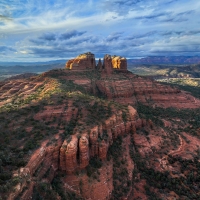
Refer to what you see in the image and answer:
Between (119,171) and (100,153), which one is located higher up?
(100,153)

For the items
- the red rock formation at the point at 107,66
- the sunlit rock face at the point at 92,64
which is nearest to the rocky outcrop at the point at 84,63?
the sunlit rock face at the point at 92,64

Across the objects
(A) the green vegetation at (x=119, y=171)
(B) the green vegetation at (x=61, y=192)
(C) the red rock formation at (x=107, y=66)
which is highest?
(C) the red rock formation at (x=107, y=66)

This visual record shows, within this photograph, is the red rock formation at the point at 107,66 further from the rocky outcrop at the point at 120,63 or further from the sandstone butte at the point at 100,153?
the sandstone butte at the point at 100,153

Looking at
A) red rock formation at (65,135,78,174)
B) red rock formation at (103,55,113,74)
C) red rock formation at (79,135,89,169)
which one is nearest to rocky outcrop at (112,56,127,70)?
red rock formation at (103,55,113,74)

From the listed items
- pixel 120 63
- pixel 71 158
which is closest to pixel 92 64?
pixel 120 63

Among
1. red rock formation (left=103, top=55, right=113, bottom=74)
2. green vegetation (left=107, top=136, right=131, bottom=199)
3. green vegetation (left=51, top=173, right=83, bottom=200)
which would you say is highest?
red rock formation (left=103, top=55, right=113, bottom=74)

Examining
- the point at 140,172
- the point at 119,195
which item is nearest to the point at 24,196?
the point at 119,195

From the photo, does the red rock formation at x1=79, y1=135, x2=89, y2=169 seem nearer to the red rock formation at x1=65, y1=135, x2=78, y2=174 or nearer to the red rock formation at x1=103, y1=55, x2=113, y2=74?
the red rock formation at x1=65, y1=135, x2=78, y2=174

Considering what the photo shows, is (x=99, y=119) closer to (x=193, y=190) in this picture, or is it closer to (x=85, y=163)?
(x=85, y=163)

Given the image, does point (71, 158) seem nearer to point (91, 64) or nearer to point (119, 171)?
point (119, 171)

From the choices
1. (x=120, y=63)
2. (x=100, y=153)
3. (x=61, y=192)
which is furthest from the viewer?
(x=120, y=63)

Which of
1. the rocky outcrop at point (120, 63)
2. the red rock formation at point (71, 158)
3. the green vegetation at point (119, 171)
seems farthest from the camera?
the rocky outcrop at point (120, 63)
